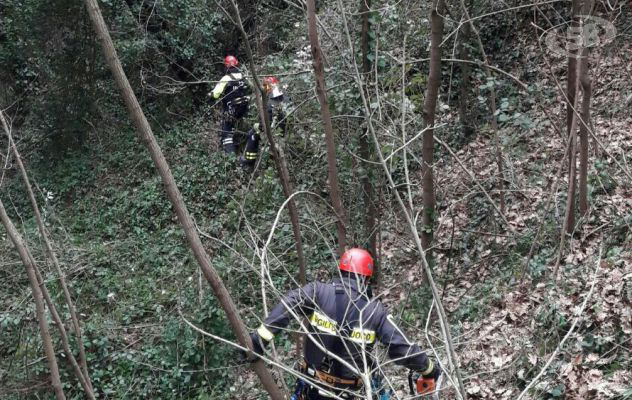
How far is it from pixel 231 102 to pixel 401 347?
829 cm

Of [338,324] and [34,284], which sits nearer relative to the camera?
[338,324]

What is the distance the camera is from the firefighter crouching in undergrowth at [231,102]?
11.4 m

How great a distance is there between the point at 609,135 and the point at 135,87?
34.3 ft

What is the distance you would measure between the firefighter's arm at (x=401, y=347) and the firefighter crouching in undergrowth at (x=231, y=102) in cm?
763

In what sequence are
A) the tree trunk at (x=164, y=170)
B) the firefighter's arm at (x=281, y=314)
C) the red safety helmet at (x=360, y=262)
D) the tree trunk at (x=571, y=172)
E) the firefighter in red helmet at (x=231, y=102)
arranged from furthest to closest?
1. the firefighter in red helmet at (x=231, y=102)
2. the tree trunk at (x=571, y=172)
3. the red safety helmet at (x=360, y=262)
4. the firefighter's arm at (x=281, y=314)
5. the tree trunk at (x=164, y=170)

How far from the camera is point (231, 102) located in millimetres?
11594

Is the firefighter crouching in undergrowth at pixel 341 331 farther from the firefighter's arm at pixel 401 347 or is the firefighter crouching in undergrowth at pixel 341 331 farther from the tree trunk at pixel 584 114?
the tree trunk at pixel 584 114

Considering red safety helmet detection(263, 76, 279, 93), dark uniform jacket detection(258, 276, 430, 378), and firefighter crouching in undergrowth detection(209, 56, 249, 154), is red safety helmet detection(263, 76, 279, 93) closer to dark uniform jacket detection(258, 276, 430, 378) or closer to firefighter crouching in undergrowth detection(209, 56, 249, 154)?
dark uniform jacket detection(258, 276, 430, 378)

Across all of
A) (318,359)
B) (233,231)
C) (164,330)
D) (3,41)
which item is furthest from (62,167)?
(318,359)

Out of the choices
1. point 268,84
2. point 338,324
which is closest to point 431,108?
point 268,84

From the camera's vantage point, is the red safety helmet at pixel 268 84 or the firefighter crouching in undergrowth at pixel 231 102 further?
the firefighter crouching in undergrowth at pixel 231 102

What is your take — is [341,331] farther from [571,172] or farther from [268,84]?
[268,84]

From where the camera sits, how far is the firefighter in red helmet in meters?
11.4

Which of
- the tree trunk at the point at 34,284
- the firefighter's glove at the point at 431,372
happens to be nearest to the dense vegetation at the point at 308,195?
the firefighter's glove at the point at 431,372
